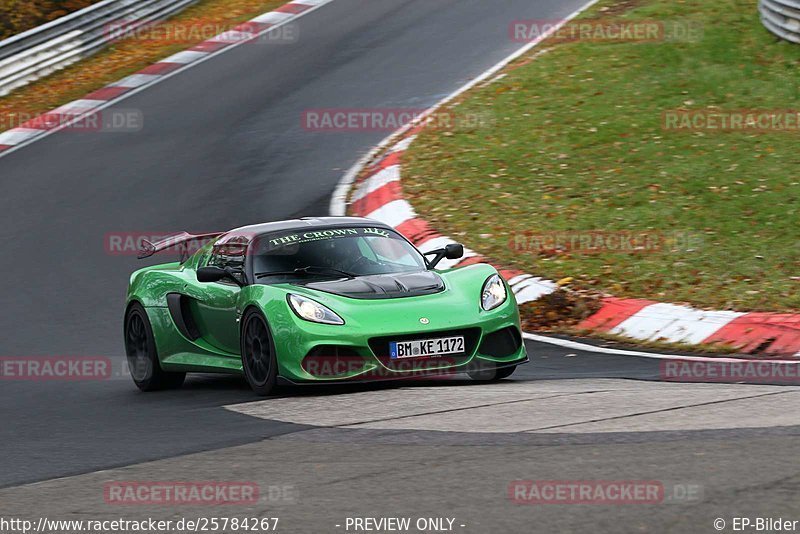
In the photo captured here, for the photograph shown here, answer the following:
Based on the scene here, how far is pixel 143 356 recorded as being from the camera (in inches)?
391

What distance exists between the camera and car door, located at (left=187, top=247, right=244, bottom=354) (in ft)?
29.2

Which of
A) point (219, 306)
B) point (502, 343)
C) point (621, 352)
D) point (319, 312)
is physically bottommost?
point (621, 352)

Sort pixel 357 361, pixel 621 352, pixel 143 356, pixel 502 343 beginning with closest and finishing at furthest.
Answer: pixel 357 361 → pixel 502 343 → pixel 621 352 → pixel 143 356

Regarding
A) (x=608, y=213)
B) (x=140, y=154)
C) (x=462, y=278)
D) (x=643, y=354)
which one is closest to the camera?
(x=462, y=278)

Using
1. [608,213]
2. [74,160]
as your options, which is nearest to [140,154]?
[74,160]

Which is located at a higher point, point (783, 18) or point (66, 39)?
point (66, 39)

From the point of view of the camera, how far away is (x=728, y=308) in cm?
980

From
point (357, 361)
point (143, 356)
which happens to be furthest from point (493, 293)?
point (143, 356)

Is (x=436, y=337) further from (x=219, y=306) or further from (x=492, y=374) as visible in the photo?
(x=219, y=306)

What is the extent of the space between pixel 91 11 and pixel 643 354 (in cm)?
1477

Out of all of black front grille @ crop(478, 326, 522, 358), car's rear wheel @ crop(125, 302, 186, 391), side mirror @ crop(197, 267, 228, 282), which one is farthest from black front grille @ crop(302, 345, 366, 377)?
car's rear wheel @ crop(125, 302, 186, 391)

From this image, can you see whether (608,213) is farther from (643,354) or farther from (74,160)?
(74,160)

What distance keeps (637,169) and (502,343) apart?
580cm

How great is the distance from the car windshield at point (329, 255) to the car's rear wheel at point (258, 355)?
15.3 inches
